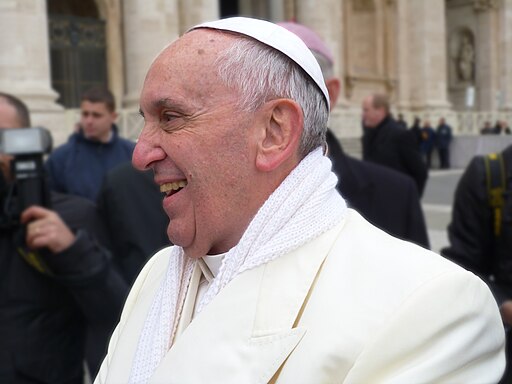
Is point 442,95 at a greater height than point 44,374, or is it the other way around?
point 442,95

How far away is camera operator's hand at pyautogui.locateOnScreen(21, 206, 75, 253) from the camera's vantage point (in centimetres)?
251

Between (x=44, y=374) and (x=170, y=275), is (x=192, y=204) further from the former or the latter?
(x=44, y=374)

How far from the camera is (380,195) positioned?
127 inches

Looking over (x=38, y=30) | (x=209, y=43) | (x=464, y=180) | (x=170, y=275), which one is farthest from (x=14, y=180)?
(x=38, y=30)

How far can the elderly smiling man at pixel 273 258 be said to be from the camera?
120 cm

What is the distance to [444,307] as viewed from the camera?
1207 millimetres

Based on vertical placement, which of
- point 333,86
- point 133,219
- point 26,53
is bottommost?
point 133,219

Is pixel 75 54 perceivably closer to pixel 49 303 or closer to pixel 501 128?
pixel 501 128

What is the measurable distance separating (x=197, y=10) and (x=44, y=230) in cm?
1507

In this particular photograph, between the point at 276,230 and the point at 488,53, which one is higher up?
the point at 488,53

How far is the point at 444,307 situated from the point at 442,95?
77.1 feet

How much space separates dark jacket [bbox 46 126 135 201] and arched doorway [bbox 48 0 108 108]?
39.0 ft

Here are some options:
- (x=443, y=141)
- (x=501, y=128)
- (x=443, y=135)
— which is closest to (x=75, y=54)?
(x=443, y=135)

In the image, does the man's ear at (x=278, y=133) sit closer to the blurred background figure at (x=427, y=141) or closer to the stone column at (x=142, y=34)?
the stone column at (x=142, y=34)
